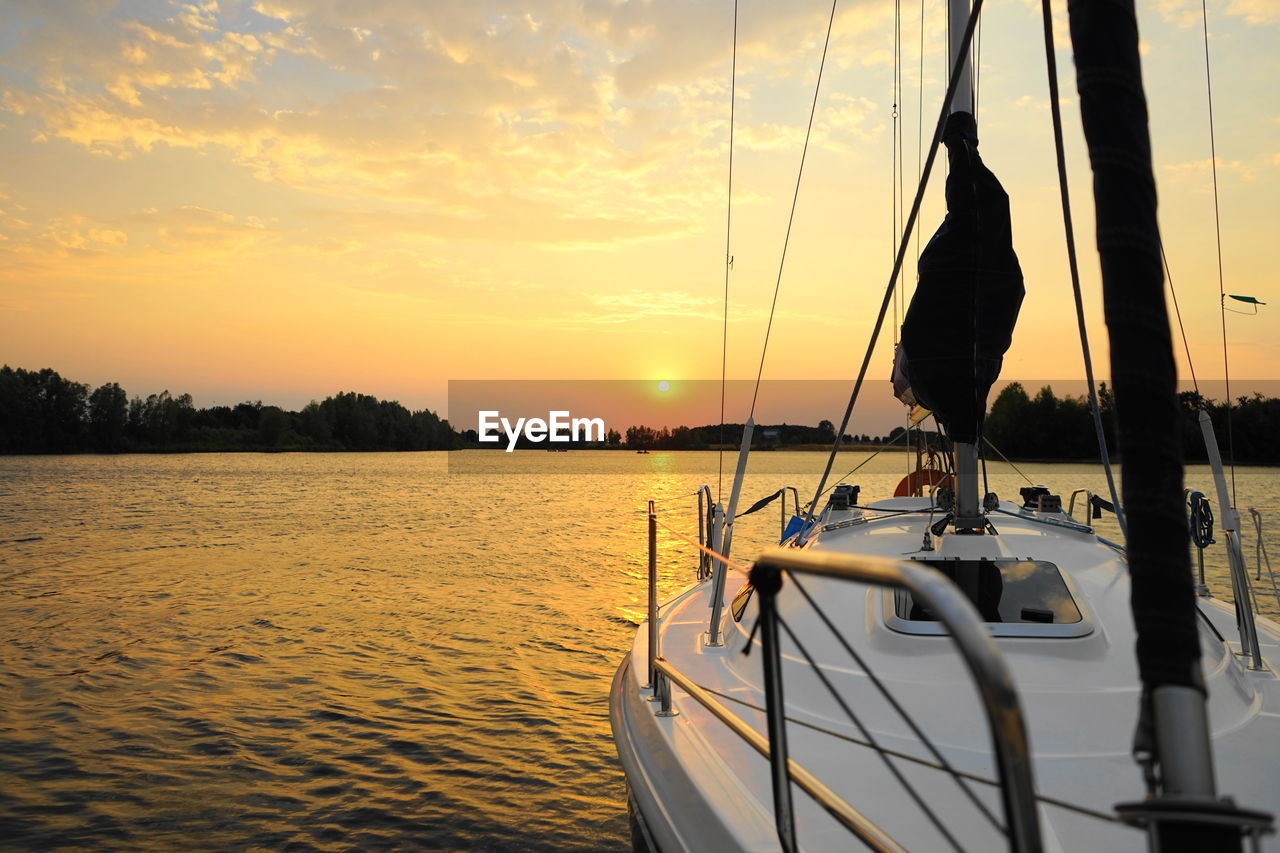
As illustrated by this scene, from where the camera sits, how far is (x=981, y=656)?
1.22 m

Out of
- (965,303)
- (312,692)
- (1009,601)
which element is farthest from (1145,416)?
(312,692)

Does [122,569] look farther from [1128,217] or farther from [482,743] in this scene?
[1128,217]

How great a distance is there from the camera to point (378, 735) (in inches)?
291

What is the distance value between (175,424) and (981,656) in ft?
404

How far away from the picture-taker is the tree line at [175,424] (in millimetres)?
97562

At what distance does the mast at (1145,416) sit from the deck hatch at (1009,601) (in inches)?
97.9

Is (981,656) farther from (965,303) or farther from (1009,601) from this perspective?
(965,303)

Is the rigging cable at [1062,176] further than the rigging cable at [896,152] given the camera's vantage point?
No

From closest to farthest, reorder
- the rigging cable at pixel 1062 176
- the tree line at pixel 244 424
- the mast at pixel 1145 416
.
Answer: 1. the mast at pixel 1145 416
2. the rigging cable at pixel 1062 176
3. the tree line at pixel 244 424

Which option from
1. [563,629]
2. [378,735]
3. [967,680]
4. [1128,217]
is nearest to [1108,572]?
[967,680]

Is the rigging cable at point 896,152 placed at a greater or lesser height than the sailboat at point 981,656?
greater

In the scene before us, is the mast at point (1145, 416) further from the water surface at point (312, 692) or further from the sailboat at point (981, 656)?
the water surface at point (312, 692)

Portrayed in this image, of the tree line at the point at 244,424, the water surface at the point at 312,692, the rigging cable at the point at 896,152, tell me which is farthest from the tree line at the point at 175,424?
the rigging cable at the point at 896,152

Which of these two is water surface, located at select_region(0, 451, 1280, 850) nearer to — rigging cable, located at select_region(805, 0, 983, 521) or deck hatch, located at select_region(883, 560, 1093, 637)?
deck hatch, located at select_region(883, 560, 1093, 637)
